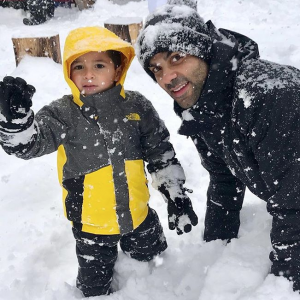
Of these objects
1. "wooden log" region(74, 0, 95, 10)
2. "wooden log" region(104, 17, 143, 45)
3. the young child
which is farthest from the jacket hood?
"wooden log" region(74, 0, 95, 10)

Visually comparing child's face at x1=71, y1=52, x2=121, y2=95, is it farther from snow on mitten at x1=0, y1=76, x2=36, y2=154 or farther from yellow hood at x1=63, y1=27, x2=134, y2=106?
snow on mitten at x1=0, y1=76, x2=36, y2=154

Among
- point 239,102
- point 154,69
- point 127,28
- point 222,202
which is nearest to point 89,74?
point 154,69

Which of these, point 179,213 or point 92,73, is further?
point 179,213

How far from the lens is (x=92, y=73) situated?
6.82ft

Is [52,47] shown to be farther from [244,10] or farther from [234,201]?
[244,10]

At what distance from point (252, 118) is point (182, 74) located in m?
0.47

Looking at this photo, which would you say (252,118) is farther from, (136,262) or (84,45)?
(136,262)

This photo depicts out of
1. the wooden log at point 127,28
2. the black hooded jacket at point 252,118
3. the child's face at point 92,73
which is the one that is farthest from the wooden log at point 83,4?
the black hooded jacket at point 252,118

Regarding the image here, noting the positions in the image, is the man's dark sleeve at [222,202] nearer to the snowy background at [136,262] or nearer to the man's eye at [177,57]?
the snowy background at [136,262]

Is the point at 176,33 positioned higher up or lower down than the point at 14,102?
higher up

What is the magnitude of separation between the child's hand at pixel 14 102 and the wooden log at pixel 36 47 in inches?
146

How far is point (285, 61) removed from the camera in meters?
5.04

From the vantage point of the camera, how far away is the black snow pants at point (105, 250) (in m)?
2.27

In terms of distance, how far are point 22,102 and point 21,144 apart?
0.22 meters
